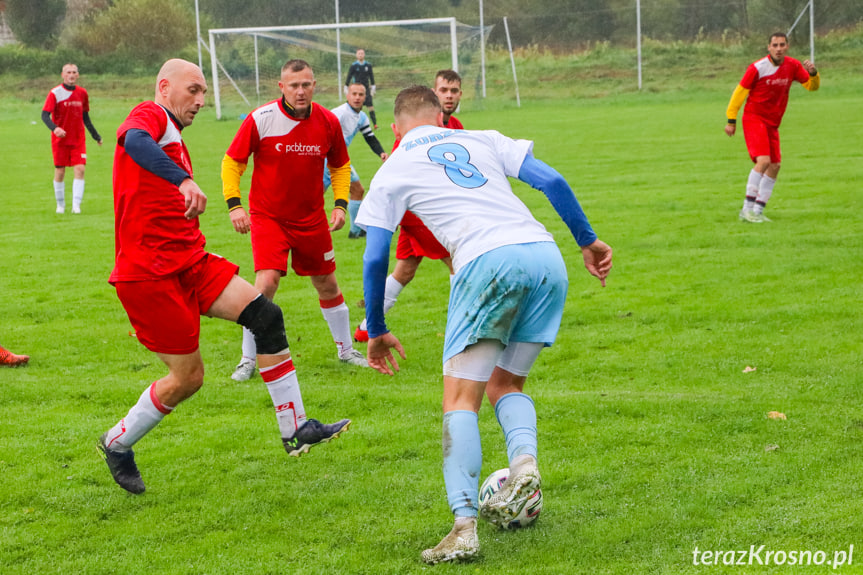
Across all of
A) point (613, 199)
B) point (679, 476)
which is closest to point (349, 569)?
point (679, 476)

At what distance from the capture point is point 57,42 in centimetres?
5241

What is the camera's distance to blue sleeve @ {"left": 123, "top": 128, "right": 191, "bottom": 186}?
184 inches

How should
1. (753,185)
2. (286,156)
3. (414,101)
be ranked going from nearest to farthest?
(414,101) → (286,156) → (753,185)

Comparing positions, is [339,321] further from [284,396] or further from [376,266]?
[376,266]

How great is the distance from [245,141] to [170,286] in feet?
8.15

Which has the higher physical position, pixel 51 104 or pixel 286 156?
pixel 51 104

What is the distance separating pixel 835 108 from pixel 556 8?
2241cm

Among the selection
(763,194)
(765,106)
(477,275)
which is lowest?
(763,194)

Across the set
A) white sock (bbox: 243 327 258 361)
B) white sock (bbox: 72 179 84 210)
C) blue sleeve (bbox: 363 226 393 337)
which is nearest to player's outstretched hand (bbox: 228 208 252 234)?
white sock (bbox: 243 327 258 361)

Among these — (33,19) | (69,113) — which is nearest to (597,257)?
(69,113)

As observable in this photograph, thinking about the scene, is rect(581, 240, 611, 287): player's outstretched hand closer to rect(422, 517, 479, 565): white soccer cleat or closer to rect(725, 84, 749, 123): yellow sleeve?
rect(422, 517, 479, 565): white soccer cleat

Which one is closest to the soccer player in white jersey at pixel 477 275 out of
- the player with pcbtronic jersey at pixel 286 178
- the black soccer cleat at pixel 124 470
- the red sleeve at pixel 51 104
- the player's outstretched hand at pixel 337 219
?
the black soccer cleat at pixel 124 470

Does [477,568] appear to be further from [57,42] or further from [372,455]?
[57,42]

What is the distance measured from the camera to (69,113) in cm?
1642
